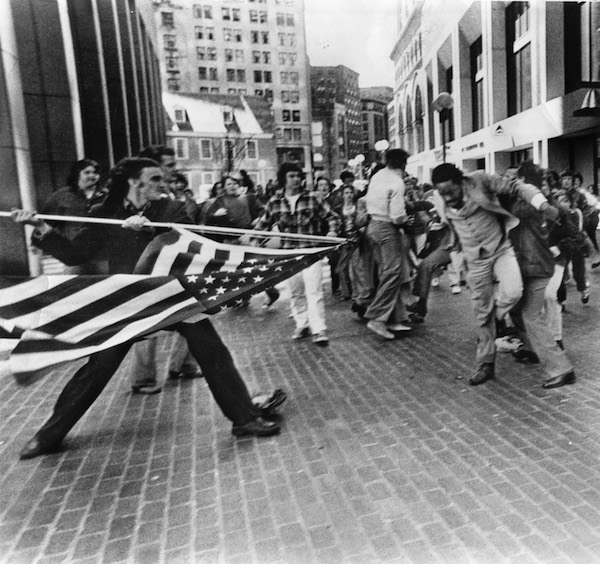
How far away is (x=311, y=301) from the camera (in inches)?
249

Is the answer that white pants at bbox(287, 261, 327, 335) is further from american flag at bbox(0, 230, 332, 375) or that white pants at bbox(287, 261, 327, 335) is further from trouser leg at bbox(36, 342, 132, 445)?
trouser leg at bbox(36, 342, 132, 445)

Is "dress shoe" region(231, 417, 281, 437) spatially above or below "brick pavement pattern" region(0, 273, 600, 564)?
above

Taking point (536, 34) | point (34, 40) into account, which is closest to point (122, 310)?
point (34, 40)

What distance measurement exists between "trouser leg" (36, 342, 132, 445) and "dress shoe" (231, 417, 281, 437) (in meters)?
0.93

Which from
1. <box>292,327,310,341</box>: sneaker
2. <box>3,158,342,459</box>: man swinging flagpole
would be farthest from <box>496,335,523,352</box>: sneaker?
<box>3,158,342,459</box>: man swinging flagpole

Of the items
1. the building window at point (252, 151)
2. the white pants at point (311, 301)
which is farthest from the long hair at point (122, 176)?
the building window at point (252, 151)

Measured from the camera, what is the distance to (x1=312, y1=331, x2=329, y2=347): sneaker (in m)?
6.18

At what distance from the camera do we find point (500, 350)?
5527 millimetres

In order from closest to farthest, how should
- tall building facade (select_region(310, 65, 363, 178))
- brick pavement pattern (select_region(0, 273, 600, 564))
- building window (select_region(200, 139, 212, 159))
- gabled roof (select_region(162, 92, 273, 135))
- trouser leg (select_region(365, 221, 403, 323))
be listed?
brick pavement pattern (select_region(0, 273, 600, 564)) → trouser leg (select_region(365, 221, 403, 323)) → gabled roof (select_region(162, 92, 273, 135)) → building window (select_region(200, 139, 212, 159)) → tall building facade (select_region(310, 65, 363, 178))

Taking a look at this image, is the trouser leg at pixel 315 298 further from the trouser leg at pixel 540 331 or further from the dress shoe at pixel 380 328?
the trouser leg at pixel 540 331

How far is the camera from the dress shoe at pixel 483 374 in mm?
4590

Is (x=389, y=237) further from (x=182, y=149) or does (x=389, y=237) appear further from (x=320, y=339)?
(x=182, y=149)

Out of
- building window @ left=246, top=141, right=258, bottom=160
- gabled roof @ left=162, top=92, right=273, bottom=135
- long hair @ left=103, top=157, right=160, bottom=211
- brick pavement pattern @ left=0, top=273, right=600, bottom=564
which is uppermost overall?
gabled roof @ left=162, top=92, right=273, bottom=135

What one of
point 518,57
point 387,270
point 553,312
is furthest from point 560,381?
point 518,57
